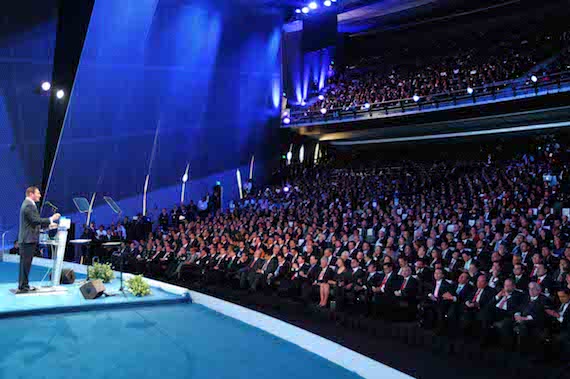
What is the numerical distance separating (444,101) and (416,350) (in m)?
13.5

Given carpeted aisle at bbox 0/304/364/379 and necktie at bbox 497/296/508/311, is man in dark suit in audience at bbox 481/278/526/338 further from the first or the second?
carpeted aisle at bbox 0/304/364/379

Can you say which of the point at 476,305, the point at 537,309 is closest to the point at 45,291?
the point at 476,305

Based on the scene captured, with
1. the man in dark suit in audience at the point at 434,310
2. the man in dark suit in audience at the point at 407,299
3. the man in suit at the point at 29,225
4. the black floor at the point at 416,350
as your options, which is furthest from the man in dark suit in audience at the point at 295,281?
the man in suit at the point at 29,225

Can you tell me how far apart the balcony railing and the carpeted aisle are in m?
12.8

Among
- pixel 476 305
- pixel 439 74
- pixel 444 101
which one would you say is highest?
pixel 439 74

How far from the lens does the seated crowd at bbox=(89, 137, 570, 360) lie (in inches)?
232

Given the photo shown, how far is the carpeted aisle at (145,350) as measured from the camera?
430cm

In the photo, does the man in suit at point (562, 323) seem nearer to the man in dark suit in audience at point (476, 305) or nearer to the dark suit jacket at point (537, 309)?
the dark suit jacket at point (537, 309)

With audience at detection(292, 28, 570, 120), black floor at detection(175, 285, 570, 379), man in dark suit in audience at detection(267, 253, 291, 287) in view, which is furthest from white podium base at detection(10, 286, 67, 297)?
audience at detection(292, 28, 570, 120)

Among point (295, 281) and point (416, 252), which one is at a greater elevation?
point (416, 252)

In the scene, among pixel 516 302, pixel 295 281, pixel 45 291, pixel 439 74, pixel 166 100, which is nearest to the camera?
pixel 516 302

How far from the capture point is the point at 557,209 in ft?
32.7

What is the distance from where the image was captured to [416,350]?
222 inches

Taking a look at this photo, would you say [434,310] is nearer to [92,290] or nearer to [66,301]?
[92,290]
